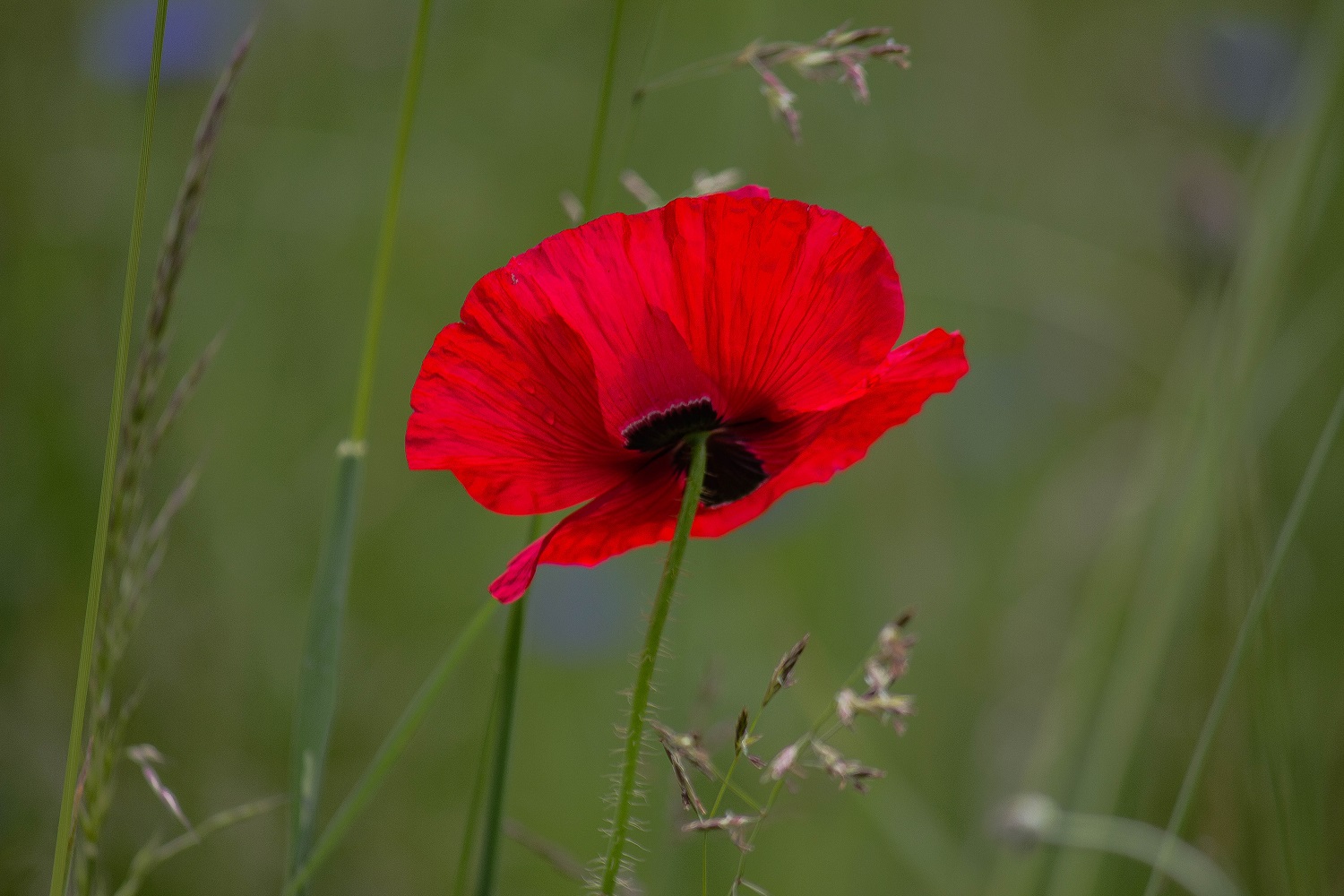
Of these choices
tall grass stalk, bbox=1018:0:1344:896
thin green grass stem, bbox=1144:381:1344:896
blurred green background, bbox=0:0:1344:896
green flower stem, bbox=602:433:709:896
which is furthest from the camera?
blurred green background, bbox=0:0:1344:896

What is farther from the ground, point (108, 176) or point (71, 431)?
point (108, 176)

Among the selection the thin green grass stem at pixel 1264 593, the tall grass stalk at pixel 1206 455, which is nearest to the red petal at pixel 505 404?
the thin green grass stem at pixel 1264 593

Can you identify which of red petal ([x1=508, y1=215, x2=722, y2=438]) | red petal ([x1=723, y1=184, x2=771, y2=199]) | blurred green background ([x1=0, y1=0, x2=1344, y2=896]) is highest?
red petal ([x1=723, y1=184, x2=771, y2=199])

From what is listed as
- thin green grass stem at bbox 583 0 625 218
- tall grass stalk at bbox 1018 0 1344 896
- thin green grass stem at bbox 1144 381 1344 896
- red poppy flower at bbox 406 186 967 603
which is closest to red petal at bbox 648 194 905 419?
red poppy flower at bbox 406 186 967 603

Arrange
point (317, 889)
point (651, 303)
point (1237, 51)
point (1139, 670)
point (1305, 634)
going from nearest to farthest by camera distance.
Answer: point (651, 303), point (1139, 670), point (317, 889), point (1305, 634), point (1237, 51)

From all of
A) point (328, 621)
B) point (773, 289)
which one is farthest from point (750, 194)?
point (328, 621)

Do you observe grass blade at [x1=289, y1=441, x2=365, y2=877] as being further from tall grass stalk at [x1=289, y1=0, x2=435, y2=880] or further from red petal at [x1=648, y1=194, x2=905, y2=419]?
red petal at [x1=648, y1=194, x2=905, y2=419]

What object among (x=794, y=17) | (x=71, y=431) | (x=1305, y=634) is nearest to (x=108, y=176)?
(x=71, y=431)

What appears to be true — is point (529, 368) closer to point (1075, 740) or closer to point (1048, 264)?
point (1075, 740)
